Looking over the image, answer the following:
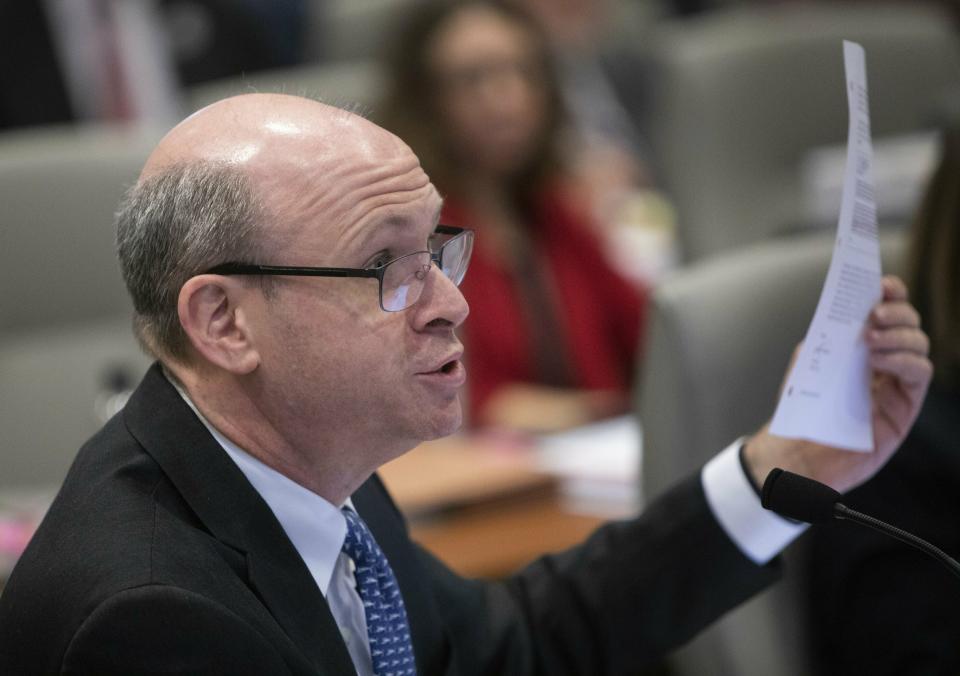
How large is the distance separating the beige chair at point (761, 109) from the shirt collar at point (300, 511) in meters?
2.04

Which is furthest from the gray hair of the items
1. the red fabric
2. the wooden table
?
the red fabric

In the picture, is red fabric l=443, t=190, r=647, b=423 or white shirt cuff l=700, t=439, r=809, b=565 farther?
red fabric l=443, t=190, r=647, b=423

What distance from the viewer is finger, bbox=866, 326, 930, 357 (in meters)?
1.22

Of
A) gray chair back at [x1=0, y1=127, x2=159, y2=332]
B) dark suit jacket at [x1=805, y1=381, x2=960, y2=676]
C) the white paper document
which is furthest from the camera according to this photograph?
gray chair back at [x1=0, y1=127, x2=159, y2=332]

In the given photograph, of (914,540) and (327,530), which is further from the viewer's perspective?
(327,530)

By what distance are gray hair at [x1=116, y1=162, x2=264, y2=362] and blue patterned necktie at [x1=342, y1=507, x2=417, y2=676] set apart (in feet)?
0.69

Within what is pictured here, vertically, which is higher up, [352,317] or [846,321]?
[352,317]

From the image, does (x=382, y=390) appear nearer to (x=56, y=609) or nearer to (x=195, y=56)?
(x=56, y=609)

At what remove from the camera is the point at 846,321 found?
119 centimetres

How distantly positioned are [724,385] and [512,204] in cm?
120

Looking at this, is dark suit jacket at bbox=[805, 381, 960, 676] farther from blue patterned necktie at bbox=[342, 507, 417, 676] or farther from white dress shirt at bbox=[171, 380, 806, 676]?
blue patterned necktie at bbox=[342, 507, 417, 676]

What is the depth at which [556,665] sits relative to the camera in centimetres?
132

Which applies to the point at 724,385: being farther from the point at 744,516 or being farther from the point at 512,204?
the point at 512,204

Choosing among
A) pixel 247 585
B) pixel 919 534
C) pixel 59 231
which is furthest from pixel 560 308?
pixel 247 585
